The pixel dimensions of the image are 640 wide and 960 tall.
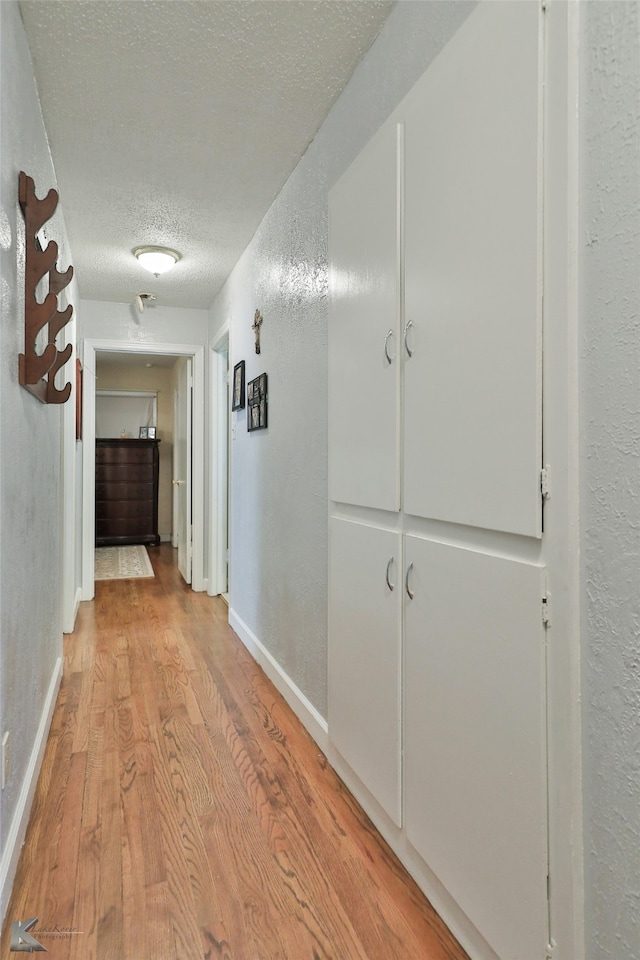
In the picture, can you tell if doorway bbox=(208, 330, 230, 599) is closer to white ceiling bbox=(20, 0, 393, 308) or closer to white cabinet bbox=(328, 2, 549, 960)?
white ceiling bbox=(20, 0, 393, 308)

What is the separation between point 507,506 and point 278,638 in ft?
6.51

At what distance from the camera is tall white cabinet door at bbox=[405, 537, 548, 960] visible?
108 centimetres

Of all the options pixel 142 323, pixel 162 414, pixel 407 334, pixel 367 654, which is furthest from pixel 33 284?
pixel 162 414

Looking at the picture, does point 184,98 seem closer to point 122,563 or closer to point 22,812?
point 22,812

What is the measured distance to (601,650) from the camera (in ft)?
3.20

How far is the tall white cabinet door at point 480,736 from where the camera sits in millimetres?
1083

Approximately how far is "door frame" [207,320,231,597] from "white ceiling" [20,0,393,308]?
1.61m

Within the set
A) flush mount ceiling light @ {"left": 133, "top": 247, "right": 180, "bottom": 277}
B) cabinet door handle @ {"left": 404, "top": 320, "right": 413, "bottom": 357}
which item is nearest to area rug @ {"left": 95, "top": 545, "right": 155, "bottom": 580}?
flush mount ceiling light @ {"left": 133, "top": 247, "right": 180, "bottom": 277}

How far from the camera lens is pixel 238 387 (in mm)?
3811

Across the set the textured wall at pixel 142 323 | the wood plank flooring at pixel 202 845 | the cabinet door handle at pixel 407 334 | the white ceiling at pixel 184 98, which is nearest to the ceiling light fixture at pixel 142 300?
the textured wall at pixel 142 323

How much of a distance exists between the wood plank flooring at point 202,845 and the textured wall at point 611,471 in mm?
576

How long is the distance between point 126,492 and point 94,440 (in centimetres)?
290

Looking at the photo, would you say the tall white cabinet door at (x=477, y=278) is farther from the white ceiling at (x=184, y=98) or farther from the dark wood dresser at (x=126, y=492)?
the dark wood dresser at (x=126, y=492)

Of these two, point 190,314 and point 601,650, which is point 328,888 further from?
point 190,314
